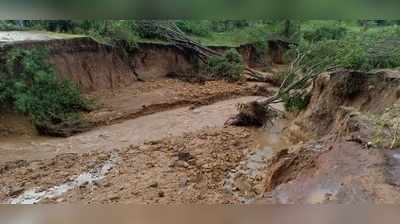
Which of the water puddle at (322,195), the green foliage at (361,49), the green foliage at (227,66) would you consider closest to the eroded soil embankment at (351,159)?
the water puddle at (322,195)

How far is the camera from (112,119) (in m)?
3.32

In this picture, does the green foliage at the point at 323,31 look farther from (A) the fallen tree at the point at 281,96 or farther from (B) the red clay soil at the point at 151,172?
(B) the red clay soil at the point at 151,172

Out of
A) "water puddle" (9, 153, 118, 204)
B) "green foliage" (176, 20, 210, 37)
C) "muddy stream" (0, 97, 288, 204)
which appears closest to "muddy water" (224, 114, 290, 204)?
"muddy stream" (0, 97, 288, 204)

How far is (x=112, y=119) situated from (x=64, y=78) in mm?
537

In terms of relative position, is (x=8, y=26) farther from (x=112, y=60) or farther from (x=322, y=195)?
(x=322, y=195)

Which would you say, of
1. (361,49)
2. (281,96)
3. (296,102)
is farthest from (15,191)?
(361,49)

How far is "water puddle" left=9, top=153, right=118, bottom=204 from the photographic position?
2.36 m

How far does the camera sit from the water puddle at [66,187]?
236 centimetres

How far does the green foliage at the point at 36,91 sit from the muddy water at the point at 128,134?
212 millimetres

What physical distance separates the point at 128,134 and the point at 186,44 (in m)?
0.92

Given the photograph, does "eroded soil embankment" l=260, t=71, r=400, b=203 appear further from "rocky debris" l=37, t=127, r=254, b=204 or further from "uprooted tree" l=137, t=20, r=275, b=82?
"uprooted tree" l=137, t=20, r=275, b=82

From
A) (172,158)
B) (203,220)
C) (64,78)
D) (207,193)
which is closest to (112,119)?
(64,78)

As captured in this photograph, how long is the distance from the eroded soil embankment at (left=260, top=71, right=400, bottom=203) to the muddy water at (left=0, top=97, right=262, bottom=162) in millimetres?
1197
